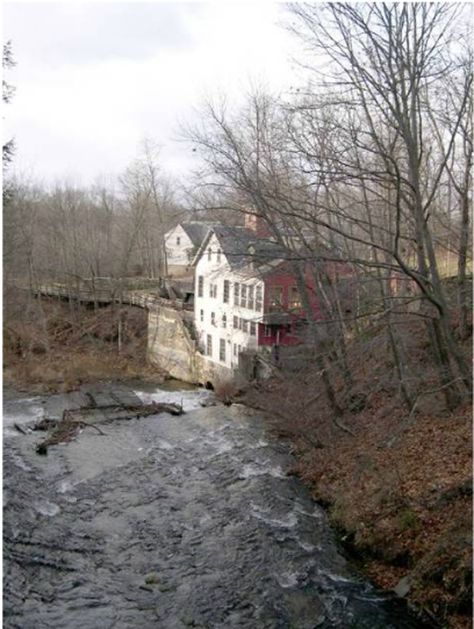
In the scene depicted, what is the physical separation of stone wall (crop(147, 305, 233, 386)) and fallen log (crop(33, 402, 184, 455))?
16.0ft

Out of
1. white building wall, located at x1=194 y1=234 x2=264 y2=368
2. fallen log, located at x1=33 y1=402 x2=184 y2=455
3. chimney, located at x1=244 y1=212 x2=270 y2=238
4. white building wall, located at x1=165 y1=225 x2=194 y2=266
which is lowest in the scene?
fallen log, located at x1=33 y1=402 x2=184 y2=455

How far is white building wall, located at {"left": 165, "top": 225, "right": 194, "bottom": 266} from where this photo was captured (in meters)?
51.6

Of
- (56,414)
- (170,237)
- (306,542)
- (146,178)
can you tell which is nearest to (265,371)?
(56,414)

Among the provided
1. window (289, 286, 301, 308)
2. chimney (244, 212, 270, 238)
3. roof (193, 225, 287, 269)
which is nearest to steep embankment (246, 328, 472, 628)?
roof (193, 225, 287, 269)

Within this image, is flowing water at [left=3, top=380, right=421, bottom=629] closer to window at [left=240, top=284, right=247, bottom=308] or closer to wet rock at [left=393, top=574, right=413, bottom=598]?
wet rock at [left=393, top=574, right=413, bottom=598]

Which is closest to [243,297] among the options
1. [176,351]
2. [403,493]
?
[176,351]

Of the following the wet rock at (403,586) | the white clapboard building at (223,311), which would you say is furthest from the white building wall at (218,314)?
the wet rock at (403,586)

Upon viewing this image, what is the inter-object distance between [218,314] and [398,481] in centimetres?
1793

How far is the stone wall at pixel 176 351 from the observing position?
27391mm

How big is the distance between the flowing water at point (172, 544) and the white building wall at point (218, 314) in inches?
371

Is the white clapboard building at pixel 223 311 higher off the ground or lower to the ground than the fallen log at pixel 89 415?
higher

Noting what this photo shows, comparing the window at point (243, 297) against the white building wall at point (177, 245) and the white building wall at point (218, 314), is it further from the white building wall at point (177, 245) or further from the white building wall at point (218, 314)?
the white building wall at point (177, 245)

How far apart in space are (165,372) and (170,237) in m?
26.0

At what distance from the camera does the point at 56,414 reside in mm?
21078
